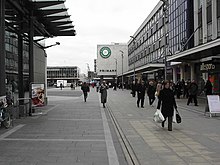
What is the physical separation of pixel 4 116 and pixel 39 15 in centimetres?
710

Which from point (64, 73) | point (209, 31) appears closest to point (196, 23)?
point (209, 31)

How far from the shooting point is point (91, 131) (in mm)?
9883

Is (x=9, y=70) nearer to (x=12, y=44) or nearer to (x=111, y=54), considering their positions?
(x=12, y=44)

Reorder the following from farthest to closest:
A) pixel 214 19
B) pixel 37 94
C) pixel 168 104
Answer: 1. pixel 214 19
2. pixel 37 94
3. pixel 168 104

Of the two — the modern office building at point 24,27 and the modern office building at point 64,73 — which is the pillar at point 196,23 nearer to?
the modern office building at point 24,27

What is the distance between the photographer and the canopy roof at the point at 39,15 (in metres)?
13.6

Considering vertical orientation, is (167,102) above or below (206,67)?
below

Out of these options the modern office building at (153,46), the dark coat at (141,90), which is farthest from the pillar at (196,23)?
the dark coat at (141,90)

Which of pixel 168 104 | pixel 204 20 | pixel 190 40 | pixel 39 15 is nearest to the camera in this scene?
pixel 168 104

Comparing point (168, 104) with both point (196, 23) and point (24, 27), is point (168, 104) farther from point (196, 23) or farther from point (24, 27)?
point (196, 23)

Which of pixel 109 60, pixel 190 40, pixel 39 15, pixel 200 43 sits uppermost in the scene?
pixel 109 60

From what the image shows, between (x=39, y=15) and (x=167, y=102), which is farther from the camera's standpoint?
(x=39, y=15)

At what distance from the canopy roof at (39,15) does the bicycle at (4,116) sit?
438 cm

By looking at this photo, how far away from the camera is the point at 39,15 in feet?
52.0
